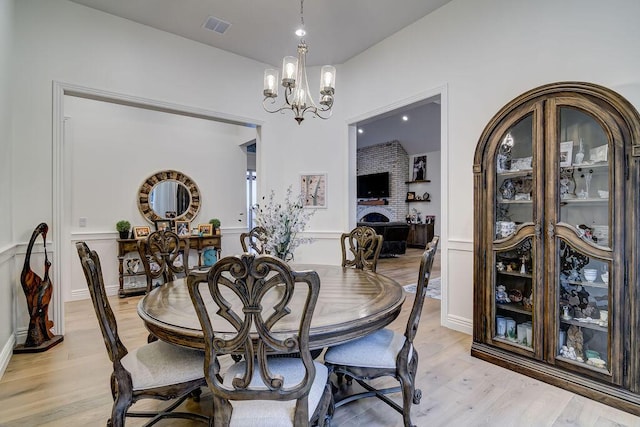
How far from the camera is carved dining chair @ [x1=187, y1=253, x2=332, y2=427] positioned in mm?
1054

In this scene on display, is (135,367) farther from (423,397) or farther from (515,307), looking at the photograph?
(515,307)

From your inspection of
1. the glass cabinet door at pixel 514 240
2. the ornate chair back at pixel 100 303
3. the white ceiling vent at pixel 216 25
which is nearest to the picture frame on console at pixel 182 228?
the white ceiling vent at pixel 216 25

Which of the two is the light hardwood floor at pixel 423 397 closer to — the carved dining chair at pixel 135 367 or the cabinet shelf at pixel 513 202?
the carved dining chair at pixel 135 367

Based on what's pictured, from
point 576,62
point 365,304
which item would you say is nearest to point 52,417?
point 365,304

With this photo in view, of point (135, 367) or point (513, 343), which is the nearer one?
point (135, 367)

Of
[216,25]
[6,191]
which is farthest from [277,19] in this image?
[6,191]

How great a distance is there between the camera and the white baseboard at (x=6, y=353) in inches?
94.0

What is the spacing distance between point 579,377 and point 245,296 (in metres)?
2.40

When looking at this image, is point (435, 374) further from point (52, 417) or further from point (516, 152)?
point (52, 417)

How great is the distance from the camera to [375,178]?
37.0ft

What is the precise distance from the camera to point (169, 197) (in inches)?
208

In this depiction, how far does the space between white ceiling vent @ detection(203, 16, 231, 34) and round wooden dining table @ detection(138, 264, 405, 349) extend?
10.0 ft

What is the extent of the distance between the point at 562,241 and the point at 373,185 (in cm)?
919

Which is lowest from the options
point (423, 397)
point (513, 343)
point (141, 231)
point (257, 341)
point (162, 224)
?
point (423, 397)
